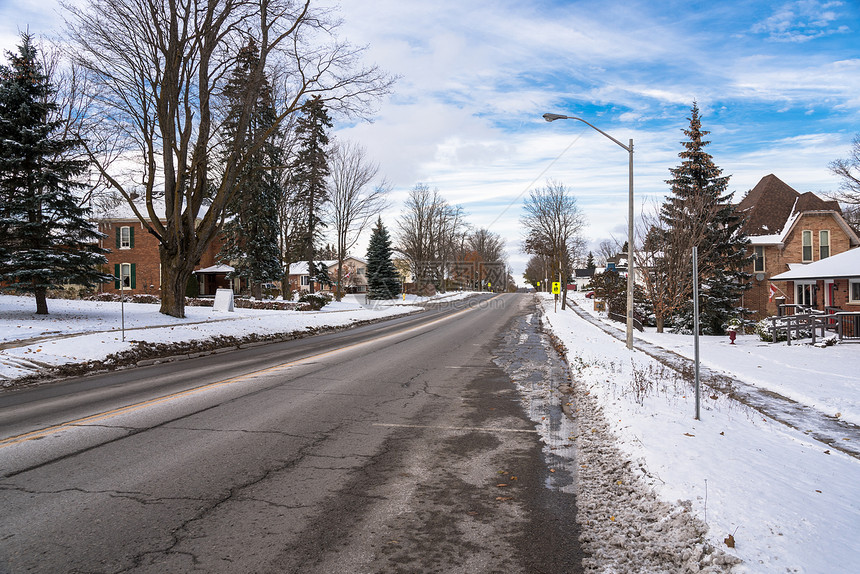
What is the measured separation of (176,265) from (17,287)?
16.4 ft

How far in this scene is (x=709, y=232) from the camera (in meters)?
24.1

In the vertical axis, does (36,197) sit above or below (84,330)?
above

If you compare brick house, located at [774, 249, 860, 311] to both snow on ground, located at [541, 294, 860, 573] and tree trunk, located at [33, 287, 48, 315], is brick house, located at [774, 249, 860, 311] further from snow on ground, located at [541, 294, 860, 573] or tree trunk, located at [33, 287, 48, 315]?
tree trunk, located at [33, 287, 48, 315]

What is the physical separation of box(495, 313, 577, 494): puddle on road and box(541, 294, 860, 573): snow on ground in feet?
1.85

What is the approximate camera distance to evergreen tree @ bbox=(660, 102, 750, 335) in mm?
23422

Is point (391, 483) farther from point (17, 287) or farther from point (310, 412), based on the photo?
point (17, 287)

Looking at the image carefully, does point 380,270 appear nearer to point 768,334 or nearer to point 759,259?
point 759,259

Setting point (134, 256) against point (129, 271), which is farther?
point (134, 256)

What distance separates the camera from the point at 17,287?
17500mm

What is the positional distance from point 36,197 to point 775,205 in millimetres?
44434

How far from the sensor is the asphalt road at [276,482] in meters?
3.58

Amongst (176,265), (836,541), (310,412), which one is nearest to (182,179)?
(176,265)

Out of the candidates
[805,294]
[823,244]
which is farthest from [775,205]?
[805,294]

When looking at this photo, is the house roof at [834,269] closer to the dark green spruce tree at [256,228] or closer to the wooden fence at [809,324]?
the wooden fence at [809,324]
